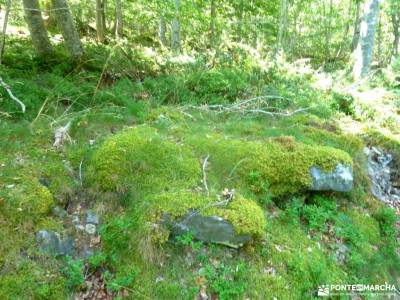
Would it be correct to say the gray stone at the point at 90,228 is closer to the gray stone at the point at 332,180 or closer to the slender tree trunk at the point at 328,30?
the gray stone at the point at 332,180

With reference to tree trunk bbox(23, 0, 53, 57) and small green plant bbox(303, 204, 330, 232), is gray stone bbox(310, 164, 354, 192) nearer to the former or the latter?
small green plant bbox(303, 204, 330, 232)

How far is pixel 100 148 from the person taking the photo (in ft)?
13.8

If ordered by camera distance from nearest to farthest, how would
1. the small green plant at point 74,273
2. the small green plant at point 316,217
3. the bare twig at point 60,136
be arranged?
the small green plant at point 74,273 < the small green plant at point 316,217 < the bare twig at point 60,136

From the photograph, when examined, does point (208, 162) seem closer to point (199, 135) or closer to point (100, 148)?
point (199, 135)

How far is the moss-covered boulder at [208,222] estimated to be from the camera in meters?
3.31

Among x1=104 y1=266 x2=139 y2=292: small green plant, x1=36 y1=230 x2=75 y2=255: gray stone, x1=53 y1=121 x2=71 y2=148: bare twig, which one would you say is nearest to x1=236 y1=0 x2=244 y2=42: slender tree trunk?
x1=53 y1=121 x2=71 y2=148: bare twig

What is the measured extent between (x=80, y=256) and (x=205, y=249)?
1279mm

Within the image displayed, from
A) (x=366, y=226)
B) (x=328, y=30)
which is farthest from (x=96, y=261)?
(x=328, y=30)

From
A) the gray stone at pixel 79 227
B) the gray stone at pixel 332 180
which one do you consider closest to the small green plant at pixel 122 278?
the gray stone at pixel 79 227

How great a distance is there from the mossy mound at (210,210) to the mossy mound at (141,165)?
1.12ft

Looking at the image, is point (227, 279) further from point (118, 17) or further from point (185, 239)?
point (118, 17)

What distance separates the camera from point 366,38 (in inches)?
337

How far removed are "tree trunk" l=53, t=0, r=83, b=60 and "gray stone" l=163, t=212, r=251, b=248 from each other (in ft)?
17.6

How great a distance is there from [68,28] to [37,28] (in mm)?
644
